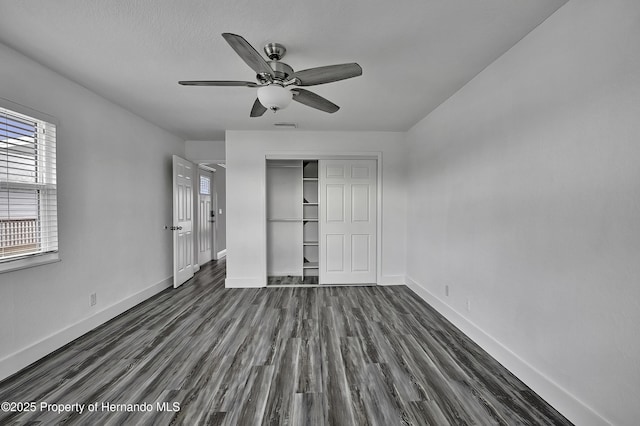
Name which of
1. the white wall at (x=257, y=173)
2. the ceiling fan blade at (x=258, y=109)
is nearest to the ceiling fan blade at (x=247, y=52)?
the ceiling fan blade at (x=258, y=109)

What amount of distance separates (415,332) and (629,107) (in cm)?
232

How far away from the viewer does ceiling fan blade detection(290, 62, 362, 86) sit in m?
1.78

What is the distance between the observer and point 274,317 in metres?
3.15

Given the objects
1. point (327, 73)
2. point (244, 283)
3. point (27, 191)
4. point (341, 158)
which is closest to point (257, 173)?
point (341, 158)

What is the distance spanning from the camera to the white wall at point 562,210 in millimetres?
1346

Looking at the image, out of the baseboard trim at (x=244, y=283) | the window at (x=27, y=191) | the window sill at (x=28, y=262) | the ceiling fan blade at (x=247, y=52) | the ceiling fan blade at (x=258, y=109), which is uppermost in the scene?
the ceiling fan blade at (x=247, y=52)

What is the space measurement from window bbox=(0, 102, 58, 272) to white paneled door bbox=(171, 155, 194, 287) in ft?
5.81

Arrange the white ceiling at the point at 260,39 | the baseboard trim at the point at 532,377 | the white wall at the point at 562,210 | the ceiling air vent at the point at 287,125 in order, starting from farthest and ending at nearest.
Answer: the ceiling air vent at the point at 287,125 < the white ceiling at the point at 260,39 < the baseboard trim at the point at 532,377 < the white wall at the point at 562,210

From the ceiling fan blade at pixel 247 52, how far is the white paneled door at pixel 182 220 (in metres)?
3.04

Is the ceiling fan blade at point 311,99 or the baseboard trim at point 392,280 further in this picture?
the baseboard trim at point 392,280

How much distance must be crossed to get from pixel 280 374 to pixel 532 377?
1797 millimetres

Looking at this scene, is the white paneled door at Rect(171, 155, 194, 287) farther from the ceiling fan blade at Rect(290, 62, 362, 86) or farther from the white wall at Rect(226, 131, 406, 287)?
the ceiling fan blade at Rect(290, 62, 362, 86)

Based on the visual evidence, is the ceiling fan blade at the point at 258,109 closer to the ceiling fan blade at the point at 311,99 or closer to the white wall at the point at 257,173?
the ceiling fan blade at the point at 311,99

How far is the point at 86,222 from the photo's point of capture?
2.80 m
